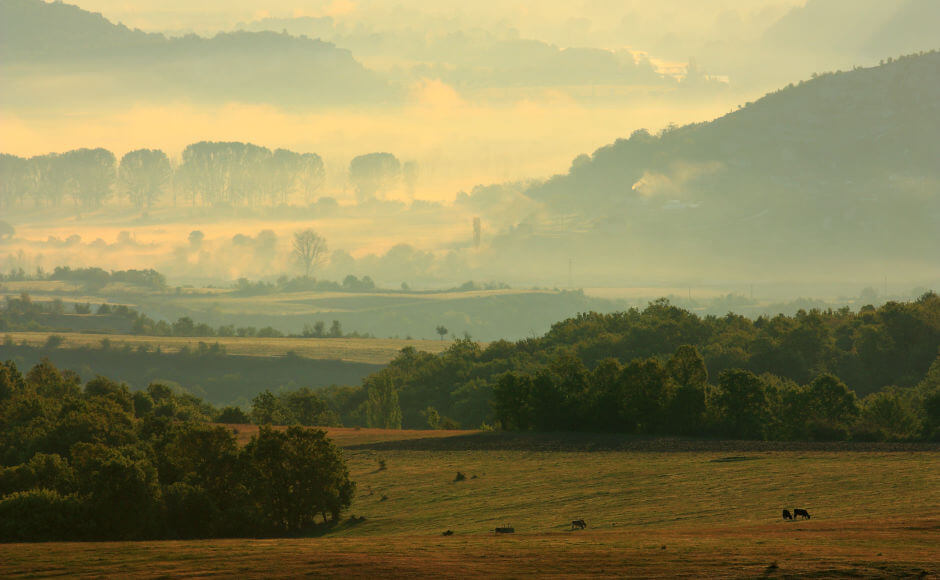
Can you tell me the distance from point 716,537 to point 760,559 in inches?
325

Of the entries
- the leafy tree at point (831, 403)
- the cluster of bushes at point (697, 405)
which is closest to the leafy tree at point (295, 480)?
the cluster of bushes at point (697, 405)

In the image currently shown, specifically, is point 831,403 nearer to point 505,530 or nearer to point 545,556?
point 505,530

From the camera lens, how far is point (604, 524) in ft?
238

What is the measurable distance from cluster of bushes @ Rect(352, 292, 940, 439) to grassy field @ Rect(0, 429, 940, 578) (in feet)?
42.7

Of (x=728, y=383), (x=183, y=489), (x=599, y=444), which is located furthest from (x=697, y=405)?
(x=183, y=489)

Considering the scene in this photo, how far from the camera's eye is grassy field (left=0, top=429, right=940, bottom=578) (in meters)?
53.8

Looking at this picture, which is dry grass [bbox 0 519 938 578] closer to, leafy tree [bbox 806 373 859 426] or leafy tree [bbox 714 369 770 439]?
leafy tree [bbox 714 369 770 439]

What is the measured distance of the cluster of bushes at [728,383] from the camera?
122625mm

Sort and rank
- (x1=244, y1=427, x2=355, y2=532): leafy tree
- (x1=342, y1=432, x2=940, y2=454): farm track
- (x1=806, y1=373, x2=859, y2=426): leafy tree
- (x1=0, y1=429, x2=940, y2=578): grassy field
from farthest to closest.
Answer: (x1=806, y1=373, x2=859, y2=426): leafy tree → (x1=342, y1=432, x2=940, y2=454): farm track → (x1=244, y1=427, x2=355, y2=532): leafy tree → (x1=0, y1=429, x2=940, y2=578): grassy field

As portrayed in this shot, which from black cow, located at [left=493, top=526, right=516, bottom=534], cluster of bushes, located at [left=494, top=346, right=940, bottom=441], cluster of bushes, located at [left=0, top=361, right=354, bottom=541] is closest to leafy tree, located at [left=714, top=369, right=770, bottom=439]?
cluster of bushes, located at [left=494, top=346, right=940, bottom=441]

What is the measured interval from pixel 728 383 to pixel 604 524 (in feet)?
192

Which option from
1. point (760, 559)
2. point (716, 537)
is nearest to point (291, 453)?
point (716, 537)

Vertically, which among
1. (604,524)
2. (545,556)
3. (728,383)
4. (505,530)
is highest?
(728,383)

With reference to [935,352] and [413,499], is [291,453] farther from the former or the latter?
[935,352]
